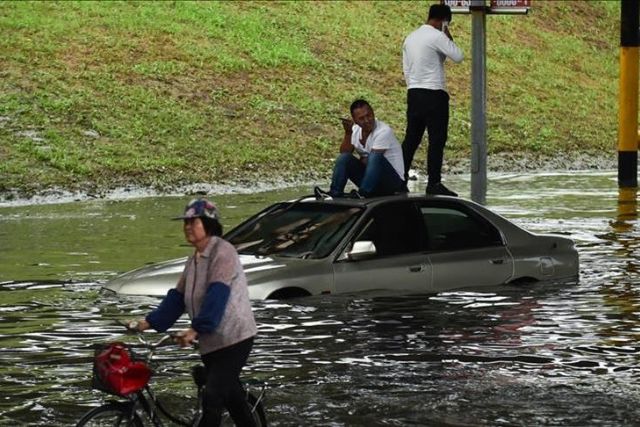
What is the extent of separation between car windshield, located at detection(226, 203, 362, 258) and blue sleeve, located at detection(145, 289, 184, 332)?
19.4ft

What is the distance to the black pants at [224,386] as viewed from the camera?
28.8 ft

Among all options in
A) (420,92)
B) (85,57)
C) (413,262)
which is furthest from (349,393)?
(85,57)

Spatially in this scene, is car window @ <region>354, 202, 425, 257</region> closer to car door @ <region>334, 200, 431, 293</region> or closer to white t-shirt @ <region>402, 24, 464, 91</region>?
car door @ <region>334, 200, 431, 293</region>

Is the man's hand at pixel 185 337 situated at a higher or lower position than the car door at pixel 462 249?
higher

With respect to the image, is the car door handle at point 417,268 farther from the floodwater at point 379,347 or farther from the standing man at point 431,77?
the standing man at point 431,77

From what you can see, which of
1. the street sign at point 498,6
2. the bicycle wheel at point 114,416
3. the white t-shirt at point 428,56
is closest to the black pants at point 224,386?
the bicycle wheel at point 114,416

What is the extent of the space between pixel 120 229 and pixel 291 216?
21.6ft

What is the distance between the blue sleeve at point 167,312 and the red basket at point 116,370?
486mm

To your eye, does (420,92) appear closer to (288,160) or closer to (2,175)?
(2,175)

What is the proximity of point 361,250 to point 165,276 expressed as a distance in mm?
1671

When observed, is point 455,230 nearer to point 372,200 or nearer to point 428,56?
point 372,200

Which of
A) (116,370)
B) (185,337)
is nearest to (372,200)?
(185,337)

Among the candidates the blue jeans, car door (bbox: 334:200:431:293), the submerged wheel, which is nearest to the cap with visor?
the submerged wheel

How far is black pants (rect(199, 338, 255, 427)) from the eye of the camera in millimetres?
8789
